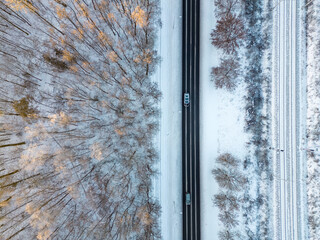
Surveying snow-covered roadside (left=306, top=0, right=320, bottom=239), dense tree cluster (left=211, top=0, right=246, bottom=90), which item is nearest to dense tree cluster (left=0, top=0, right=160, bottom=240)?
dense tree cluster (left=211, top=0, right=246, bottom=90)

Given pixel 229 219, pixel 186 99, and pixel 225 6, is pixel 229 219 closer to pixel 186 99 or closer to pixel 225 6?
pixel 186 99

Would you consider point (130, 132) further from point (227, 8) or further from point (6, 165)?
point (227, 8)

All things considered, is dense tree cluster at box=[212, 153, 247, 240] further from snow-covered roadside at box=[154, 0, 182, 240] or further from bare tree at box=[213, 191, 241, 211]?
snow-covered roadside at box=[154, 0, 182, 240]

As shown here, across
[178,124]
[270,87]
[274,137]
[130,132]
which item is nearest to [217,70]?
[270,87]

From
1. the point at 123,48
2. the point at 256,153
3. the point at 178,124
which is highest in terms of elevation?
the point at 123,48

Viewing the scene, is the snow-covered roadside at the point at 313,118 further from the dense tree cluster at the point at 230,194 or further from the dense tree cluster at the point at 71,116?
the dense tree cluster at the point at 71,116

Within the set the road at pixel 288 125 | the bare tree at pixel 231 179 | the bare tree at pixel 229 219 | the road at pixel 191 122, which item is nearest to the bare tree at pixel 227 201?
the bare tree at pixel 229 219

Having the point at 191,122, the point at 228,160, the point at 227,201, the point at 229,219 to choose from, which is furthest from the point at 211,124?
the point at 229,219
